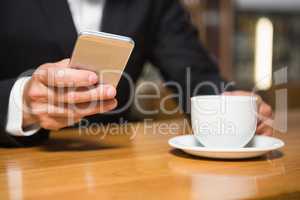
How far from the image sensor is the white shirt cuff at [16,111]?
73 centimetres

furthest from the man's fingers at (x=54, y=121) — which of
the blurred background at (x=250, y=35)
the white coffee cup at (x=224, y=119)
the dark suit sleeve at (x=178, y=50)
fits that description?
the blurred background at (x=250, y=35)

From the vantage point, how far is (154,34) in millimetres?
1271

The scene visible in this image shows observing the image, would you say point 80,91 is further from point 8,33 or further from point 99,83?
point 8,33

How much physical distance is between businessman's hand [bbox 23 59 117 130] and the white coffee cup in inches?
5.3

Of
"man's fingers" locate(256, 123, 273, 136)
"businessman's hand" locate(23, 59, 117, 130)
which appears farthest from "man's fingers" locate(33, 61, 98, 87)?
"man's fingers" locate(256, 123, 273, 136)

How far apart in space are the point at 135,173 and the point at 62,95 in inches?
7.2

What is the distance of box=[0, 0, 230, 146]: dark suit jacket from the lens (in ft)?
3.17

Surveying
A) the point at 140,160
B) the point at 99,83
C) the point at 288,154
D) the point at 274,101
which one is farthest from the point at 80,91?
the point at 274,101

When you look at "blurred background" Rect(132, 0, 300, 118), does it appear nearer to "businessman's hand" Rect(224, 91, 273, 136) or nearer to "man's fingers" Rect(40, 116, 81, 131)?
"businessman's hand" Rect(224, 91, 273, 136)

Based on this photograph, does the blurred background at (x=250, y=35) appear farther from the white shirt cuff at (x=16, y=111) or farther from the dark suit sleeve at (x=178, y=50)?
the white shirt cuff at (x=16, y=111)

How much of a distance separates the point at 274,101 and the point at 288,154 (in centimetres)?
82

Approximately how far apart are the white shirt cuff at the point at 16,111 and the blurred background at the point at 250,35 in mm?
1994

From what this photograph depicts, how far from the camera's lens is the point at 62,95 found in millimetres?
663

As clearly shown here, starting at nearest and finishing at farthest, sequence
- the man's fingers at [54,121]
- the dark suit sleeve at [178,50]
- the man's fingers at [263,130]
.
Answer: the man's fingers at [54,121] < the man's fingers at [263,130] < the dark suit sleeve at [178,50]
